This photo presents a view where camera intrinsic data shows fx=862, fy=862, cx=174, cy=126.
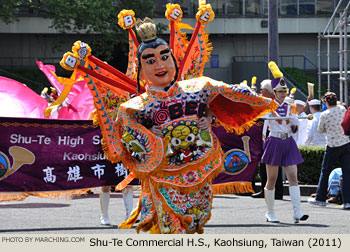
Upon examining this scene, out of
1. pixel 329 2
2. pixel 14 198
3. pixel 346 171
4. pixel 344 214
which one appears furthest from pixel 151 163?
pixel 329 2

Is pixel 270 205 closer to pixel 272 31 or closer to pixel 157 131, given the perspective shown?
pixel 157 131

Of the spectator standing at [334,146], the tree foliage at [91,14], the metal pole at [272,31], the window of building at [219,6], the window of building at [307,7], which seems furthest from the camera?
the window of building at [307,7]

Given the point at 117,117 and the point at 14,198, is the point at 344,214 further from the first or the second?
the point at 117,117

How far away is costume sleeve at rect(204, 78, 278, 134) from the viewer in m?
7.33

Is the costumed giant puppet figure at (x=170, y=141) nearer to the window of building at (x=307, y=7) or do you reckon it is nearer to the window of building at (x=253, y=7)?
the window of building at (x=253, y=7)

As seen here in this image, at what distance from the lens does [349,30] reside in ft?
117

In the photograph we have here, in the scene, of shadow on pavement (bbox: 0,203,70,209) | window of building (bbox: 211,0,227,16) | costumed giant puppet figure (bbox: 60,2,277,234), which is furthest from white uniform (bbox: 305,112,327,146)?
window of building (bbox: 211,0,227,16)

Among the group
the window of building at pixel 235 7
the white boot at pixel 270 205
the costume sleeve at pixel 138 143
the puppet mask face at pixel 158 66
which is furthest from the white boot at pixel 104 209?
the window of building at pixel 235 7

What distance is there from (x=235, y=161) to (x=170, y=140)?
4.20 meters

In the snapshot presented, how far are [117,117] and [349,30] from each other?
96.4 feet

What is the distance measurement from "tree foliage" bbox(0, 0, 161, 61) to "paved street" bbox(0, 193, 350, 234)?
16.2m

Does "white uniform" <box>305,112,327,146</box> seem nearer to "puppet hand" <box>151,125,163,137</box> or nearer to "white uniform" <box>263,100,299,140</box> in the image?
"white uniform" <box>263,100,299,140</box>

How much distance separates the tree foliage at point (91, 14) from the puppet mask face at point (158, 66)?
74.0 ft

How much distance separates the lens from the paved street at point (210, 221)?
986 cm
